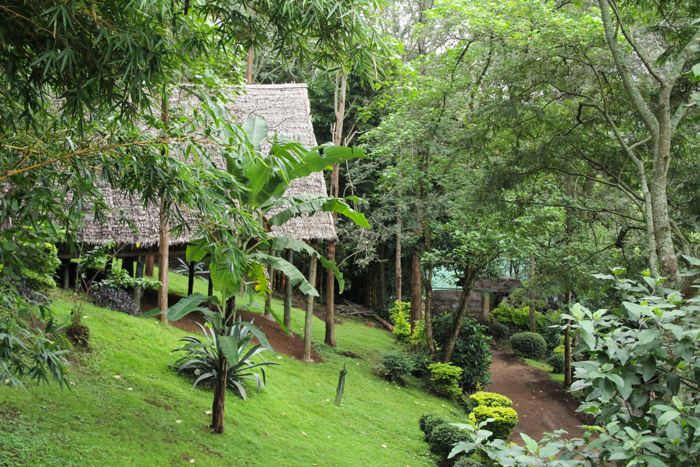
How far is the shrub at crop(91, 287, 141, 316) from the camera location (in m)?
8.16

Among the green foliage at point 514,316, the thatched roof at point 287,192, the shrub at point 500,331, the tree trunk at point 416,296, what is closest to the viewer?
the thatched roof at point 287,192

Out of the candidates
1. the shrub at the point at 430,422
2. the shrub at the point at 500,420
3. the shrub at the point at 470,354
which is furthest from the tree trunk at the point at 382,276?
the shrub at the point at 430,422

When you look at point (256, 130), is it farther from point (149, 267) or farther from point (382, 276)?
point (382, 276)

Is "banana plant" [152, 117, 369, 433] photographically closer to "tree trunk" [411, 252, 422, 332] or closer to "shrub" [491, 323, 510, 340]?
"tree trunk" [411, 252, 422, 332]

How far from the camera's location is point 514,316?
62.3 ft

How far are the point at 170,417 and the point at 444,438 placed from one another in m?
3.75

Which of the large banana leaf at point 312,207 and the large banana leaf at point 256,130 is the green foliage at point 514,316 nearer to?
the large banana leaf at point 312,207

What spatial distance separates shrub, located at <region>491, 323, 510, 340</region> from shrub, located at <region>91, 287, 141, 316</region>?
525 inches

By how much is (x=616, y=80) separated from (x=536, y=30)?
128 cm

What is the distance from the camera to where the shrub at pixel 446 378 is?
10.1 meters

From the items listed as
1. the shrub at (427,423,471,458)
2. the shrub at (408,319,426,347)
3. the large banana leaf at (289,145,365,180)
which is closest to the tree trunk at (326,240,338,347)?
the shrub at (408,319,426,347)

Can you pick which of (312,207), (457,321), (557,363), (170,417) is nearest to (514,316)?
(557,363)

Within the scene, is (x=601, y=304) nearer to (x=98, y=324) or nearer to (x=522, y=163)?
(x=522, y=163)

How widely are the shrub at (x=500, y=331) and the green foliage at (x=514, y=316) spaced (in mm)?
1041
